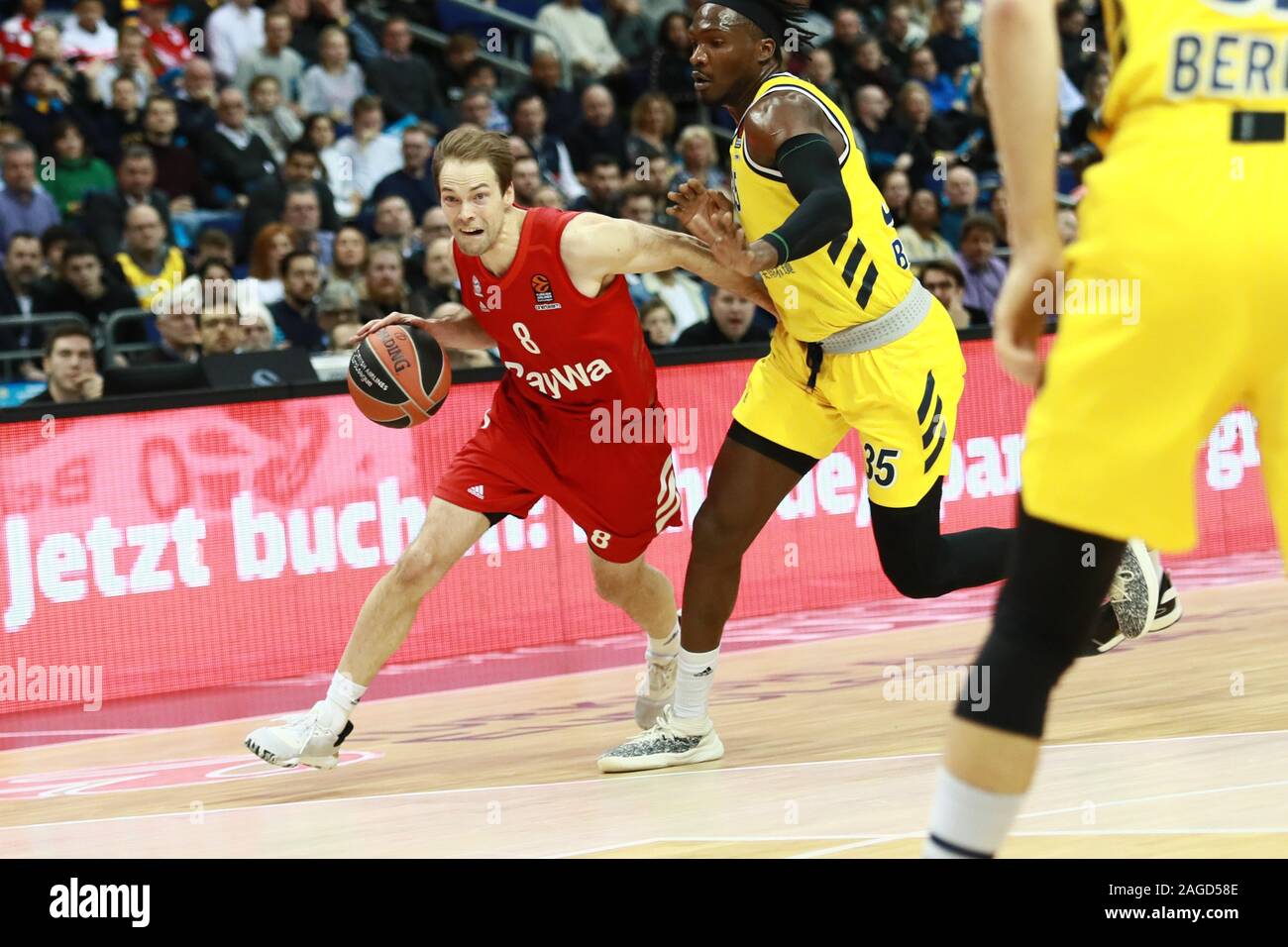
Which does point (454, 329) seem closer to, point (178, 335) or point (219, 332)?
point (219, 332)

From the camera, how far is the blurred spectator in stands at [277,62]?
11.8 meters

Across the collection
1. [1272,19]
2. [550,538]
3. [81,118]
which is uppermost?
[81,118]

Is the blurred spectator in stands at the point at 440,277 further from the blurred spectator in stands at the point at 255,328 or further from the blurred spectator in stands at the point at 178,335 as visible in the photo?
the blurred spectator in stands at the point at 178,335

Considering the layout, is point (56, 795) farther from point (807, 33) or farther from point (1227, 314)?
point (1227, 314)

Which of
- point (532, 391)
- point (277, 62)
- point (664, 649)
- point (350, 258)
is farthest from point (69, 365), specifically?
point (277, 62)

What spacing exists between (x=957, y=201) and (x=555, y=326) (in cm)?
798

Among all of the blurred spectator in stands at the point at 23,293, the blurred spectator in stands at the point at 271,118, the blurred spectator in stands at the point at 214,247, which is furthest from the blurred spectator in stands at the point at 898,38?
the blurred spectator in stands at the point at 23,293

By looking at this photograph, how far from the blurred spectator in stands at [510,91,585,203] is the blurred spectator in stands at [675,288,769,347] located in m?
2.61

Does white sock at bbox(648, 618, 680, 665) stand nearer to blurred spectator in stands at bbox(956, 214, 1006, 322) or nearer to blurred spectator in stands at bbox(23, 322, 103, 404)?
blurred spectator in stands at bbox(23, 322, 103, 404)

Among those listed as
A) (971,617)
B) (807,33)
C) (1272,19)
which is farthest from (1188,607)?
(1272,19)

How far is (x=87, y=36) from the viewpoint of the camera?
1180 cm

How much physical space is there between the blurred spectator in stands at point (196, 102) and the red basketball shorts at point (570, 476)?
6.50 meters

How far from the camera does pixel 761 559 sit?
8.95 meters
